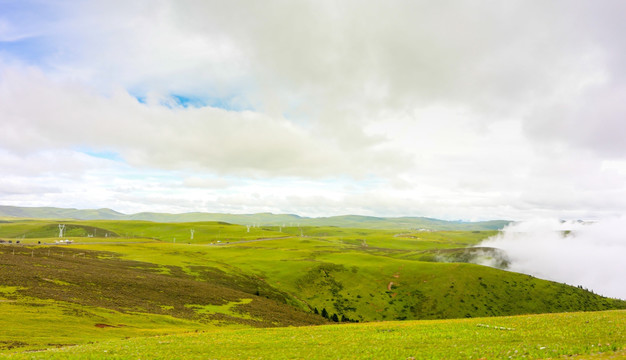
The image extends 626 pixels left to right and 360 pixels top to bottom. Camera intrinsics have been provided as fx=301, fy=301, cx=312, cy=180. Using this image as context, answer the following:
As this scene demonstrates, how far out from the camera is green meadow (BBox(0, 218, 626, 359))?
95.9ft

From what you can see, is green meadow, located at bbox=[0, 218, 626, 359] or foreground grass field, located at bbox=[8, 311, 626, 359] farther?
green meadow, located at bbox=[0, 218, 626, 359]

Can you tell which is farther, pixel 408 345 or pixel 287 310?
pixel 287 310

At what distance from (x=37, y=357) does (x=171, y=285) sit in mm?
67077

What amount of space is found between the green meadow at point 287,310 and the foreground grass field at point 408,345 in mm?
161

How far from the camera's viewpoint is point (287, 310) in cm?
8956

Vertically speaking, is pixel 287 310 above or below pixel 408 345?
below

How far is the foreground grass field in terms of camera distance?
2391 centimetres

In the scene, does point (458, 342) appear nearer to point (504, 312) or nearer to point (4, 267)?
point (4, 267)

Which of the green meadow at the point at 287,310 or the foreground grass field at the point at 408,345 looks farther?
the green meadow at the point at 287,310

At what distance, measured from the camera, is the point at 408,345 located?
30047mm

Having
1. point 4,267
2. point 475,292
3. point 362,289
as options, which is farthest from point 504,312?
point 4,267

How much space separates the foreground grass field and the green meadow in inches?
6.3

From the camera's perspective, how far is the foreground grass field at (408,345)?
23914 mm

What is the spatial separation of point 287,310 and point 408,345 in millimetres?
65841
